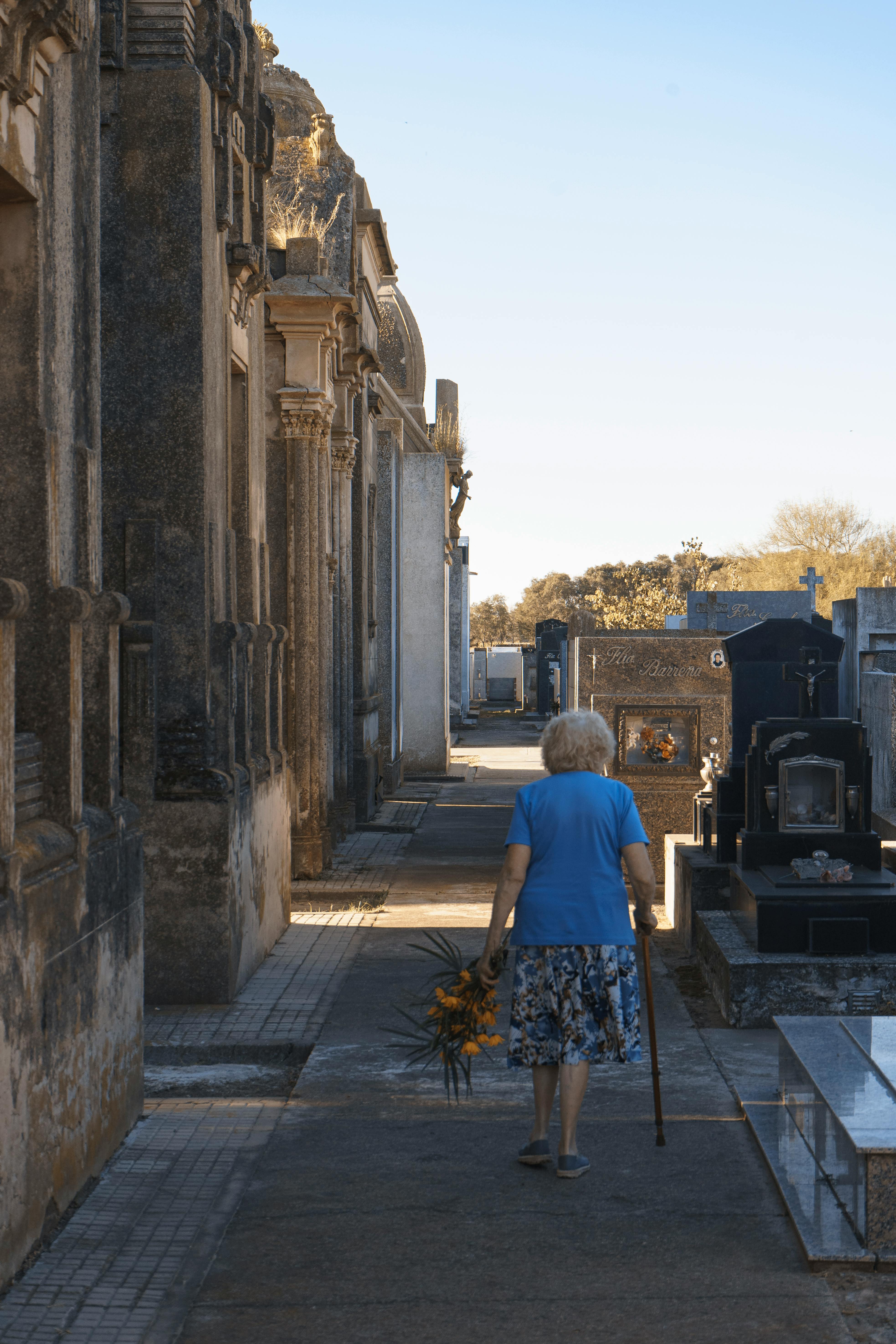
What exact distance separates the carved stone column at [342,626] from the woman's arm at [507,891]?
9.40 metres

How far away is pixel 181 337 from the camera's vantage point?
7922mm

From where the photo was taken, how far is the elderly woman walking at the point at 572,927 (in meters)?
5.04

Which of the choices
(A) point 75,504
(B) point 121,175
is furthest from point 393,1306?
(B) point 121,175

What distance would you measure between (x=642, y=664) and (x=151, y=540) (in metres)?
6.28

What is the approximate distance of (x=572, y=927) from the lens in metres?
5.04

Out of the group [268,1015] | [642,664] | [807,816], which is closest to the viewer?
[268,1015]

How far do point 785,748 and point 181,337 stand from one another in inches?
167

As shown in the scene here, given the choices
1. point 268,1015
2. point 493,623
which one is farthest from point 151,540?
point 493,623

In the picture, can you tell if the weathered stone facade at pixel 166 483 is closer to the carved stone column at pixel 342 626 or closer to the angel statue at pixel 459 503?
the carved stone column at pixel 342 626

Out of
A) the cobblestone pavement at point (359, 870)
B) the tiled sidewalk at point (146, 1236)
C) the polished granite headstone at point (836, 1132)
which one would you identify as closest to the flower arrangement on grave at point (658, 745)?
the cobblestone pavement at point (359, 870)

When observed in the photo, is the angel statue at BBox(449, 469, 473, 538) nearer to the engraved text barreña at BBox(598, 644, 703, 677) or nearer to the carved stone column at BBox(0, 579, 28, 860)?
the engraved text barreña at BBox(598, 644, 703, 677)

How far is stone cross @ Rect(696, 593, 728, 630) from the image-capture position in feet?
73.0

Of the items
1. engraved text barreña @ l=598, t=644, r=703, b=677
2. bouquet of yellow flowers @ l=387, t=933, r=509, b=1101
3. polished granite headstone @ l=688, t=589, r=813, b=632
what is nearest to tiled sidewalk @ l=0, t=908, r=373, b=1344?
bouquet of yellow flowers @ l=387, t=933, r=509, b=1101

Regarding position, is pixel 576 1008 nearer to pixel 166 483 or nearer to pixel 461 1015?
pixel 461 1015
